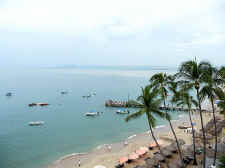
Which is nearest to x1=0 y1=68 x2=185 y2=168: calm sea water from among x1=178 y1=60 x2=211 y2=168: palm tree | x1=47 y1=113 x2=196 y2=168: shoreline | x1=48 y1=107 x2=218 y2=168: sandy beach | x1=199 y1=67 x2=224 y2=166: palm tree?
x1=47 y1=113 x2=196 y2=168: shoreline

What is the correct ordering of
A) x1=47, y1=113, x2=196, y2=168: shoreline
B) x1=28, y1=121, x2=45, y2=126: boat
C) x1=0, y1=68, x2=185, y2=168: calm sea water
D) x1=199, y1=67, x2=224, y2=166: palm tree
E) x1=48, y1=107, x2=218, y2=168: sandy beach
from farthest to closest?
x1=28, y1=121, x2=45, y2=126: boat, x1=0, y1=68, x2=185, y2=168: calm sea water, x1=47, y1=113, x2=196, y2=168: shoreline, x1=48, y1=107, x2=218, y2=168: sandy beach, x1=199, y1=67, x2=224, y2=166: palm tree

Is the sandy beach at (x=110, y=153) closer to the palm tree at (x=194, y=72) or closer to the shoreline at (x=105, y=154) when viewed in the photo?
the shoreline at (x=105, y=154)

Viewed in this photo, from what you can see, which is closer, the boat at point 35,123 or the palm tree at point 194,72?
the palm tree at point 194,72

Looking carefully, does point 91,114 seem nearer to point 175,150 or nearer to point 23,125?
point 23,125

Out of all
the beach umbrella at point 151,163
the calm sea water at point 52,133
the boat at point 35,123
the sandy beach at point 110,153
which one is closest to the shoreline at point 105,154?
the sandy beach at point 110,153

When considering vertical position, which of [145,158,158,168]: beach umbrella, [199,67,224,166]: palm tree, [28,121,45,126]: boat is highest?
[199,67,224,166]: palm tree

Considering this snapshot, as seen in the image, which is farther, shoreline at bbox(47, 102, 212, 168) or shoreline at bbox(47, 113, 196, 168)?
shoreline at bbox(47, 113, 196, 168)

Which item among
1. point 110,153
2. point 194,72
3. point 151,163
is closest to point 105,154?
point 110,153

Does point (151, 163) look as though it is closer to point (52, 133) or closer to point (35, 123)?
point (52, 133)

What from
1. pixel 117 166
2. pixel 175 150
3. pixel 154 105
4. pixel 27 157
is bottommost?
pixel 27 157

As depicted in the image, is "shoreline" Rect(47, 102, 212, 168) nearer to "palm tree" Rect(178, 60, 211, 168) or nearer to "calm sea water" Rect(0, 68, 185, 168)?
"calm sea water" Rect(0, 68, 185, 168)

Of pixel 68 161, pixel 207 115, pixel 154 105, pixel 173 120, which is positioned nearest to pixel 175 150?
pixel 154 105
